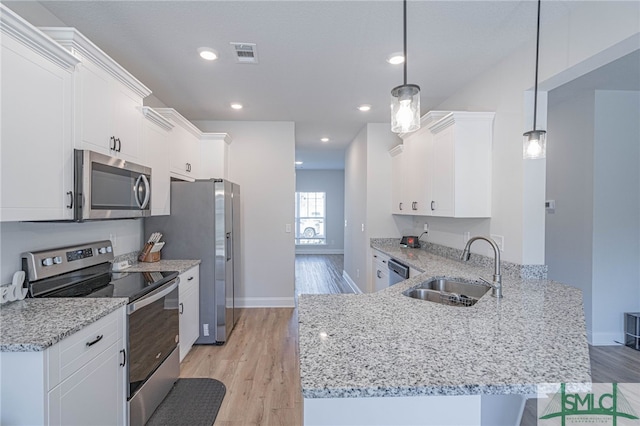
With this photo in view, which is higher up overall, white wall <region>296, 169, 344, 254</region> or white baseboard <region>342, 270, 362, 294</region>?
white wall <region>296, 169, 344, 254</region>

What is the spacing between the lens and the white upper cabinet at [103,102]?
70.8 inches

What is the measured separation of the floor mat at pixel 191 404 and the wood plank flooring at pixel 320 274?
9.68 feet

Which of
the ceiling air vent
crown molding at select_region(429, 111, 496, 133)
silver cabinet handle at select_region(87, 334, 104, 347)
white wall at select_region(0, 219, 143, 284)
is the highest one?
the ceiling air vent

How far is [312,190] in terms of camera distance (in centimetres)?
1025

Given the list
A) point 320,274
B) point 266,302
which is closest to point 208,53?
point 266,302

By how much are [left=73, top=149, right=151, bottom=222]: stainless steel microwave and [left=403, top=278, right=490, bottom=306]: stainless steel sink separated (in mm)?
1953

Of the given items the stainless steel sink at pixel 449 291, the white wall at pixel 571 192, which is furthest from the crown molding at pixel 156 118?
the white wall at pixel 571 192

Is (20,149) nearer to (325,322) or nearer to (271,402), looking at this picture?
(325,322)

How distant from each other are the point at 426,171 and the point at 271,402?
8.48 ft

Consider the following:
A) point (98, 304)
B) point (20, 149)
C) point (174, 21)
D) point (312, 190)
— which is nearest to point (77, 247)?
point (98, 304)

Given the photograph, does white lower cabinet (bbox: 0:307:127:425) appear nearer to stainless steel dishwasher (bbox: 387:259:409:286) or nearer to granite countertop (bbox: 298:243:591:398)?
granite countertop (bbox: 298:243:591:398)

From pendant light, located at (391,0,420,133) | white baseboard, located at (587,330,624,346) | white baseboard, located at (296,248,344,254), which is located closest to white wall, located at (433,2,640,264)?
pendant light, located at (391,0,420,133)

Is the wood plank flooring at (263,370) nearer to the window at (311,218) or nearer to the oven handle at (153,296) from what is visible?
the oven handle at (153,296)

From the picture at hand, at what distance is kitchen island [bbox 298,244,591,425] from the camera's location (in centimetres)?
88
